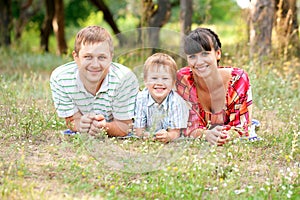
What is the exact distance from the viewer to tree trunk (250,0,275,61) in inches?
319

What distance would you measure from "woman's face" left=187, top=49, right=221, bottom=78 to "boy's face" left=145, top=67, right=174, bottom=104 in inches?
9.4

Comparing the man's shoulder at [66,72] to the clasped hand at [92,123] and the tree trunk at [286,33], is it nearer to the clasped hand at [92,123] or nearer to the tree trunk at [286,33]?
the clasped hand at [92,123]

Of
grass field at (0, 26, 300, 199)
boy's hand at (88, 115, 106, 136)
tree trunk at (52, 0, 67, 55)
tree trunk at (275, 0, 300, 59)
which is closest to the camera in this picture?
grass field at (0, 26, 300, 199)

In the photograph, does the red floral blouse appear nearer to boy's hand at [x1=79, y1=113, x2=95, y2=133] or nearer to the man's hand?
the man's hand

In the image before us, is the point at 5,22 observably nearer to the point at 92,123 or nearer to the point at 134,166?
the point at 92,123

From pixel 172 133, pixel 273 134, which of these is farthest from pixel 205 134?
pixel 273 134

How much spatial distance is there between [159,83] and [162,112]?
9.2 inches

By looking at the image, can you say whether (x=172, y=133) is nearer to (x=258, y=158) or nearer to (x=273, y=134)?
(x=258, y=158)

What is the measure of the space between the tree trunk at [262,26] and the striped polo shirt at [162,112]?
11.5 feet

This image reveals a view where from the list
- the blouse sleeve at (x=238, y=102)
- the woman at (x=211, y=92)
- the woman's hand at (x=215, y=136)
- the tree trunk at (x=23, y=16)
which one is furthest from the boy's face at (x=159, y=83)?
the tree trunk at (x=23, y=16)

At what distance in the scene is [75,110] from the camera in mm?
5051

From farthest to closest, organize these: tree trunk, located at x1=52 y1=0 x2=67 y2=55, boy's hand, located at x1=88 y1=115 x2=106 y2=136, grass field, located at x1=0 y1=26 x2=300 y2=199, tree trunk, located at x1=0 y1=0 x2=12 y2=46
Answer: tree trunk, located at x1=52 y1=0 x2=67 y2=55 < tree trunk, located at x1=0 y1=0 x2=12 y2=46 < boy's hand, located at x1=88 y1=115 x2=106 y2=136 < grass field, located at x1=0 y1=26 x2=300 y2=199

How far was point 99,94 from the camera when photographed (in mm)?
4984

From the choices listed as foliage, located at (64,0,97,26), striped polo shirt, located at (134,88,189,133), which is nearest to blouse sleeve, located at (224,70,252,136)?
striped polo shirt, located at (134,88,189,133)
